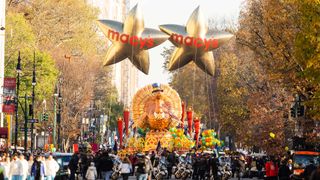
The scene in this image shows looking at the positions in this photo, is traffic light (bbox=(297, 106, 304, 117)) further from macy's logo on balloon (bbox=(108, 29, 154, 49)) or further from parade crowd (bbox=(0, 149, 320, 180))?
macy's logo on balloon (bbox=(108, 29, 154, 49))

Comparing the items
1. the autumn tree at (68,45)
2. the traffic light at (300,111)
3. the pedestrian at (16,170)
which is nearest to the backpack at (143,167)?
the pedestrian at (16,170)

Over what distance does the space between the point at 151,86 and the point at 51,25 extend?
33171 millimetres

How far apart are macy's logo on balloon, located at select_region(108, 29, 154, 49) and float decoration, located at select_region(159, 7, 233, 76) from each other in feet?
3.68

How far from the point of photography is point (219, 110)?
114 metres

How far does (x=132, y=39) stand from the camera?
72.2 m

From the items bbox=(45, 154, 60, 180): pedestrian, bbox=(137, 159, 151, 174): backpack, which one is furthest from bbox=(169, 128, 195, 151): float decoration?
bbox=(45, 154, 60, 180): pedestrian

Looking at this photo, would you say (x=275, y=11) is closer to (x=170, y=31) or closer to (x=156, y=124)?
(x=170, y=31)

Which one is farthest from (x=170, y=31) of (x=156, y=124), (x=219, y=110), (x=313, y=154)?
(x=219, y=110)

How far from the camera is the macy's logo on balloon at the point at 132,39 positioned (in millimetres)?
72250

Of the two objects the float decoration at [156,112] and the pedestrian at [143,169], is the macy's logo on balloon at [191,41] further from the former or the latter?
the pedestrian at [143,169]

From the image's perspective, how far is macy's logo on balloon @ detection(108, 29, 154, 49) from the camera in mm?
72250

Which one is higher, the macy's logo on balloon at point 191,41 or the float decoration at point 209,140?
the macy's logo on balloon at point 191,41

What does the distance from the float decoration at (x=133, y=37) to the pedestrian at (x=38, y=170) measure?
27.0m

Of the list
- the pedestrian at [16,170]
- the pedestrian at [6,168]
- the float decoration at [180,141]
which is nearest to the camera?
the pedestrian at [6,168]
